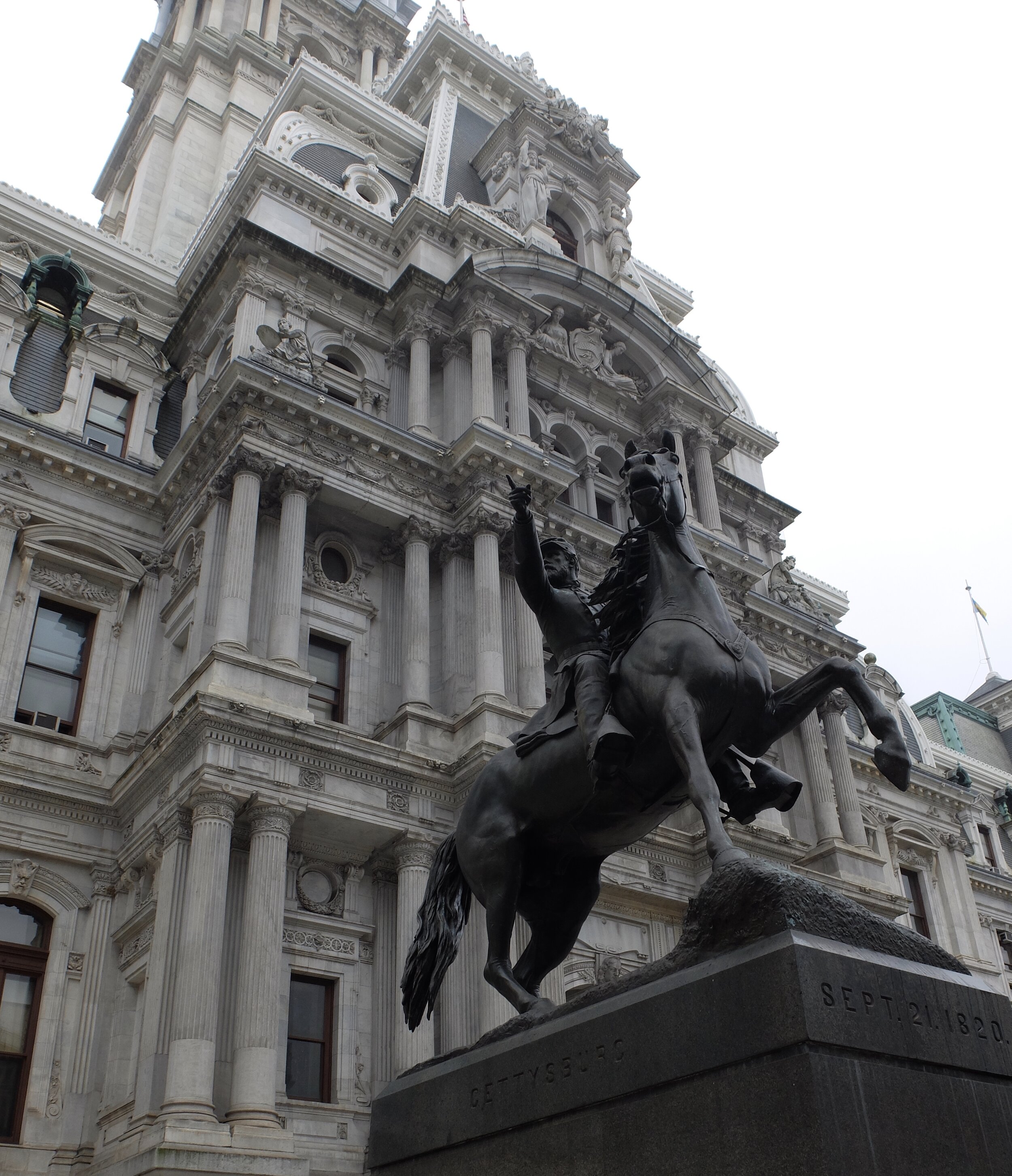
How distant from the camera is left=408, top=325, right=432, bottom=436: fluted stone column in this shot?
2495 cm

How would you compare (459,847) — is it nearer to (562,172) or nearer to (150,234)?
(562,172)

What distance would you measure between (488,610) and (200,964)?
872 cm

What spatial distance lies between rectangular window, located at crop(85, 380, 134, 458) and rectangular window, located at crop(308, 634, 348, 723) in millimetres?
7625

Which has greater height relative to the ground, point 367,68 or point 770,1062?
point 367,68

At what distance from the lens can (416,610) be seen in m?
22.0

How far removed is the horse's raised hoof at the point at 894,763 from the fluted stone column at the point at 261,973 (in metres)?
12.4

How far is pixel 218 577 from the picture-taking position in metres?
20.9

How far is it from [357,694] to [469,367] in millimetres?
9032

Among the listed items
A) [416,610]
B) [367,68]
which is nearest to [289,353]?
[416,610]

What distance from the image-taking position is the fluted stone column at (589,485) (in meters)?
28.2

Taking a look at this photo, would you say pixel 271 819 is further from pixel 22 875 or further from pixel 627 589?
pixel 627 589

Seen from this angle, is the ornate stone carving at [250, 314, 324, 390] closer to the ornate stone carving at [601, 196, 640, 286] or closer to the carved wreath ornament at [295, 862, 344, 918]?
the carved wreath ornament at [295, 862, 344, 918]

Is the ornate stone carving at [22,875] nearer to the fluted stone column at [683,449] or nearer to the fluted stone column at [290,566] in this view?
the fluted stone column at [290,566]

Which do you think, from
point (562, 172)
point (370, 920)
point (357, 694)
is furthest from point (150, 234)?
point (370, 920)
